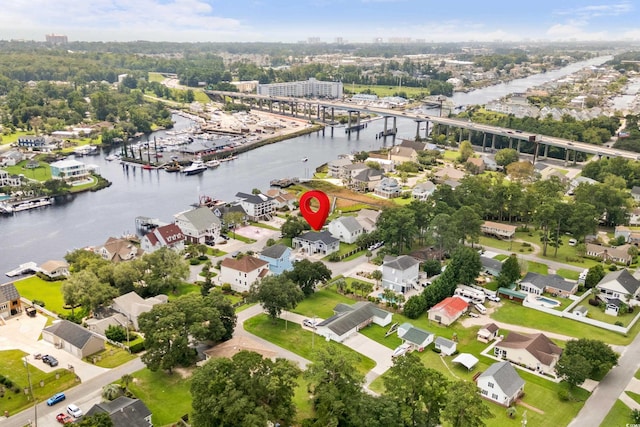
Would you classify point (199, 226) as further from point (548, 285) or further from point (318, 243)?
point (548, 285)

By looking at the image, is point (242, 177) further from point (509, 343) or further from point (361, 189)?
point (509, 343)

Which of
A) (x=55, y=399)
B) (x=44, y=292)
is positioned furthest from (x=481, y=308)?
(x=44, y=292)

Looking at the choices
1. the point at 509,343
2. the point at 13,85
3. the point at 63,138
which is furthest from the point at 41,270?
the point at 13,85

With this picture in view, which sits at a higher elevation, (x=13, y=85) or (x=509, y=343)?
(x=13, y=85)

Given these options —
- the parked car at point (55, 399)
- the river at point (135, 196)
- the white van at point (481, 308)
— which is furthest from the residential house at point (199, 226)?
the white van at point (481, 308)

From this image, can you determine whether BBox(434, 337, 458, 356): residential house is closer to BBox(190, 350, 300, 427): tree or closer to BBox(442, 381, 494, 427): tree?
BBox(442, 381, 494, 427): tree

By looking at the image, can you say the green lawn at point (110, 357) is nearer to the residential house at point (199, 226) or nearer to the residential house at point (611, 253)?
the residential house at point (199, 226)

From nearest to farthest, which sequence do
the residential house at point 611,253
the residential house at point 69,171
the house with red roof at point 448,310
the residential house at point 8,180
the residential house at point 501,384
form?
1. the residential house at point 501,384
2. the house with red roof at point 448,310
3. the residential house at point 611,253
4. the residential house at point 8,180
5. the residential house at point 69,171
